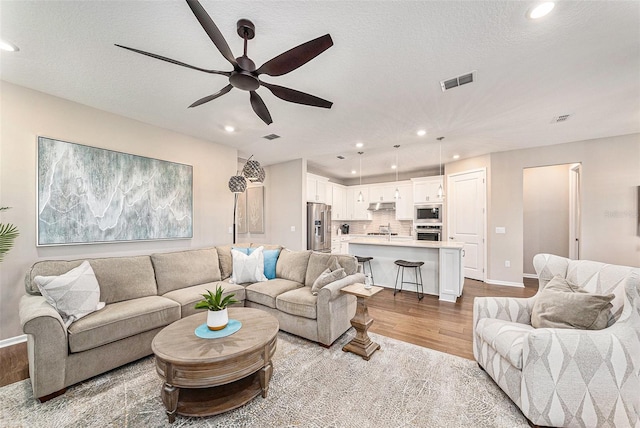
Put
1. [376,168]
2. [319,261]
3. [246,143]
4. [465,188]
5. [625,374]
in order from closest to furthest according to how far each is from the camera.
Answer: [625,374] → [319,261] → [246,143] → [465,188] → [376,168]

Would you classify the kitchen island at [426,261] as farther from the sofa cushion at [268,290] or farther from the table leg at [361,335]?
the table leg at [361,335]

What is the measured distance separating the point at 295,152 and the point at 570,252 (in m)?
6.17

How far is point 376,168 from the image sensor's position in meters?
6.70

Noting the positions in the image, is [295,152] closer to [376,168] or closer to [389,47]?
[376,168]

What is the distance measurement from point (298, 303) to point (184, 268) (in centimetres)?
167

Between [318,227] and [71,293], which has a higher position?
[318,227]

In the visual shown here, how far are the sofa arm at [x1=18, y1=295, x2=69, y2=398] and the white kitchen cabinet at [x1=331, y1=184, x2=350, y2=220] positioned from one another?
19.0ft

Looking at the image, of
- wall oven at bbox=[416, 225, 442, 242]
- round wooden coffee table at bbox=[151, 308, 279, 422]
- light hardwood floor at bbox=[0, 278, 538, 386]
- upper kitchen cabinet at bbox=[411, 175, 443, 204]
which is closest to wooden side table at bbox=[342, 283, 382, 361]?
light hardwood floor at bbox=[0, 278, 538, 386]

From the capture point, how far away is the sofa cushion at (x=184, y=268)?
3049mm

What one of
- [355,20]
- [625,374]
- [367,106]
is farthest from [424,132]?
[625,374]

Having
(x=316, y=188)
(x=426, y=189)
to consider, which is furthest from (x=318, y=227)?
(x=426, y=189)

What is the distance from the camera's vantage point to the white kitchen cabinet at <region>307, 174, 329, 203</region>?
232 inches

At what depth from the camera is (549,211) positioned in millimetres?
5590

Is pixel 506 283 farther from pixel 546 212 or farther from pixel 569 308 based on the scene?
pixel 569 308
